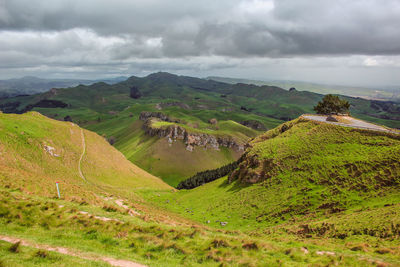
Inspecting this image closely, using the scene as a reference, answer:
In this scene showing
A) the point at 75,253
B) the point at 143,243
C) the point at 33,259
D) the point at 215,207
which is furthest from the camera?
the point at 215,207

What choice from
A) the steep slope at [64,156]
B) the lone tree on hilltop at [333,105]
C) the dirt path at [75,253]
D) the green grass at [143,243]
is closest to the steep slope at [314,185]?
the green grass at [143,243]

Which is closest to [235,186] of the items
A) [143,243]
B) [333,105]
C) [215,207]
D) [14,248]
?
[215,207]

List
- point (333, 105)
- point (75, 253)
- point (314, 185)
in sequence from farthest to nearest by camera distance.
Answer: point (333, 105), point (314, 185), point (75, 253)

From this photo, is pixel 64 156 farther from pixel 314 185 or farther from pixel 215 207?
pixel 314 185

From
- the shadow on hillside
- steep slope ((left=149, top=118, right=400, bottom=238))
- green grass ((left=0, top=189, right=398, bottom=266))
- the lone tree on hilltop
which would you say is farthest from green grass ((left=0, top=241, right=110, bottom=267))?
the lone tree on hilltop

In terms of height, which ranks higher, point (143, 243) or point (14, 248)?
point (14, 248)

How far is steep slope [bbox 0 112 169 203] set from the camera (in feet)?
214

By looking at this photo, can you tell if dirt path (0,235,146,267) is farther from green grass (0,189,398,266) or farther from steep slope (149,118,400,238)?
steep slope (149,118,400,238)

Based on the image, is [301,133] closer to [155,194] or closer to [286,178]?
[286,178]

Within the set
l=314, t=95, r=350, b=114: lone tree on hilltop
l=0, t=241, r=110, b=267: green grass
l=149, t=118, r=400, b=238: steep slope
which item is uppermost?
l=314, t=95, r=350, b=114: lone tree on hilltop

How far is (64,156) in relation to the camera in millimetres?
82938

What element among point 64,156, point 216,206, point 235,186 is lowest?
point 216,206

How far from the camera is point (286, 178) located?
6141 centimetres

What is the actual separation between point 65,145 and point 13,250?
84285 millimetres
